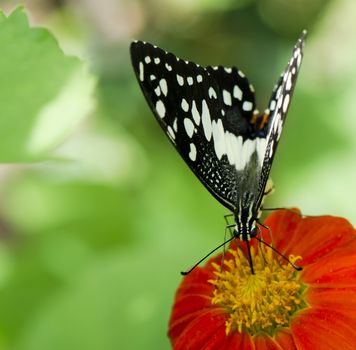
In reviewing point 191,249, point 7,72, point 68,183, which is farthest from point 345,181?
point 7,72

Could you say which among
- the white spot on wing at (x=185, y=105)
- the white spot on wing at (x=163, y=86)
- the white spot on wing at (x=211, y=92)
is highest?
the white spot on wing at (x=211, y=92)

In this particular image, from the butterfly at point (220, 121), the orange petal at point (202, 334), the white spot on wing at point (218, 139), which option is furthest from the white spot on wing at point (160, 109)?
the orange petal at point (202, 334)

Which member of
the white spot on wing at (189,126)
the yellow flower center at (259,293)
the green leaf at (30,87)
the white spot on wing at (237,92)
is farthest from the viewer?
the white spot on wing at (237,92)

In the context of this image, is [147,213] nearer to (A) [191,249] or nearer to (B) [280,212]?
(A) [191,249]

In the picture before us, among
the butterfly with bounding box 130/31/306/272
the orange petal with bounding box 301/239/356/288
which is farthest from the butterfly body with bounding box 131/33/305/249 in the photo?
the orange petal with bounding box 301/239/356/288

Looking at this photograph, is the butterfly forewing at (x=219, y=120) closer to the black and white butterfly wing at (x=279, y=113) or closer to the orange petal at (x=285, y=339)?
the black and white butterfly wing at (x=279, y=113)

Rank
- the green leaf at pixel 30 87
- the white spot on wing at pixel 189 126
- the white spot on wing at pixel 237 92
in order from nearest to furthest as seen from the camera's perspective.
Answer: the green leaf at pixel 30 87 → the white spot on wing at pixel 189 126 → the white spot on wing at pixel 237 92

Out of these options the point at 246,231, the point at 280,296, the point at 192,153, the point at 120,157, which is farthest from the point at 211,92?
the point at 120,157
